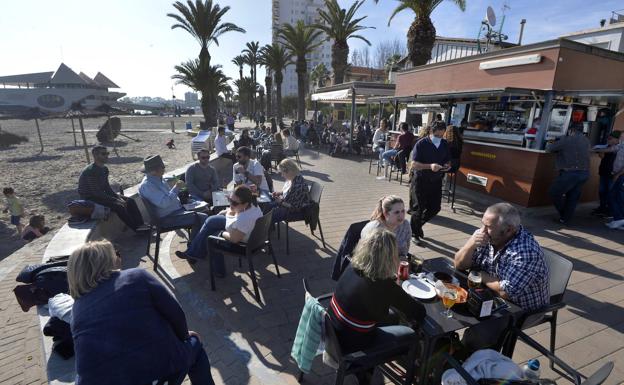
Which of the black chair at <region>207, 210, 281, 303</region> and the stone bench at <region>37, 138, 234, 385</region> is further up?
the black chair at <region>207, 210, 281, 303</region>

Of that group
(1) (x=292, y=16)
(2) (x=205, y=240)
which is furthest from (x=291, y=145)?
(1) (x=292, y=16)

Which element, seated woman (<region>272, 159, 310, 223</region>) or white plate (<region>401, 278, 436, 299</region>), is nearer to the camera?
white plate (<region>401, 278, 436, 299</region>)

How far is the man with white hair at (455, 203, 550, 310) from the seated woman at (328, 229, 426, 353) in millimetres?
841

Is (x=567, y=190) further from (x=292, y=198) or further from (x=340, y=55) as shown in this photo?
(x=340, y=55)

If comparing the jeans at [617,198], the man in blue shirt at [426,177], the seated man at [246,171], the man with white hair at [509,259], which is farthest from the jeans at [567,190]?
the seated man at [246,171]

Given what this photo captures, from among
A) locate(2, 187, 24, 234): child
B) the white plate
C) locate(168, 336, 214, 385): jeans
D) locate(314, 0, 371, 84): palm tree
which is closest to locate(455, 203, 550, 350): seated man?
the white plate

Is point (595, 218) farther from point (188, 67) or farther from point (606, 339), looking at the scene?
point (188, 67)

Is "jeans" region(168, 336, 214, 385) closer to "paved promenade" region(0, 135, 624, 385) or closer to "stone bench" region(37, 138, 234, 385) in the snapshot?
"paved promenade" region(0, 135, 624, 385)

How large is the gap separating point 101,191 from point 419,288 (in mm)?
5001

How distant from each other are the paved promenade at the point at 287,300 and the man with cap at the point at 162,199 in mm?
602

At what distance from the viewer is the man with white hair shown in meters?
2.29

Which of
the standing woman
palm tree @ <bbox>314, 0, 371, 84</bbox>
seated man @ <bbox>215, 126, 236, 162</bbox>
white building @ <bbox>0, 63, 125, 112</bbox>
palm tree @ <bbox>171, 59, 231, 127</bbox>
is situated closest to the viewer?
the standing woman

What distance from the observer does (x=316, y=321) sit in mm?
2088

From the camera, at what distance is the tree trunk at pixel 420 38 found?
1349 centimetres
